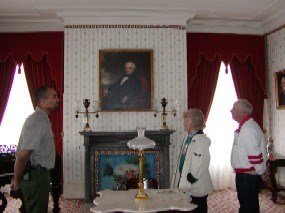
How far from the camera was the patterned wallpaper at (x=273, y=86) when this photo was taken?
23.5 feet

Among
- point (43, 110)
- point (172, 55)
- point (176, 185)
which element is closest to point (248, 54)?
point (172, 55)

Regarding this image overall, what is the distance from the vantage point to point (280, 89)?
23.7 ft

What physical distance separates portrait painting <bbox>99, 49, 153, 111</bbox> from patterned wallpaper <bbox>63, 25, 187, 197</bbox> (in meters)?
0.11

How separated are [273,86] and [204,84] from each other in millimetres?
1427

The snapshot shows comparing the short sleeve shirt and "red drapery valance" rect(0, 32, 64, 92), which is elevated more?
"red drapery valance" rect(0, 32, 64, 92)

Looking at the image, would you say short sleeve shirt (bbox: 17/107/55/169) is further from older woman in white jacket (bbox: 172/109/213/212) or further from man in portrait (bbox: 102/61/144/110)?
man in portrait (bbox: 102/61/144/110)

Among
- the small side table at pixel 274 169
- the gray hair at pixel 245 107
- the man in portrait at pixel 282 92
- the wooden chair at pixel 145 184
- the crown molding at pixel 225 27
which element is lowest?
the small side table at pixel 274 169

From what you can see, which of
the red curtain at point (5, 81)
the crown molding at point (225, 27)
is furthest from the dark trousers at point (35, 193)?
the crown molding at point (225, 27)

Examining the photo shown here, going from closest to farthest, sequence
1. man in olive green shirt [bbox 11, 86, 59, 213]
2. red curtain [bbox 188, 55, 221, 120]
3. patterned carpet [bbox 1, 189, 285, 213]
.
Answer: man in olive green shirt [bbox 11, 86, 59, 213]
patterned carpet [bbox 1, 189, 285, 213]
red curtain [bbox 188, 55, 221, 120]

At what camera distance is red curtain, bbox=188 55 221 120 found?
7559 millimetres

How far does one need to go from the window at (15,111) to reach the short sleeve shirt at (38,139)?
4086mm

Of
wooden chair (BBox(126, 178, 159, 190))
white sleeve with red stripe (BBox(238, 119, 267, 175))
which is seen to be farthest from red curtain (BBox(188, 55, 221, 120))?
wooden chair (BBox(126, 178, 159, 190))

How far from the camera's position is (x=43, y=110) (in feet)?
12.0

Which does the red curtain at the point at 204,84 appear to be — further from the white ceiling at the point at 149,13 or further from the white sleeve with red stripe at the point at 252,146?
the white sleeve with red stripe at the point at 252,146
